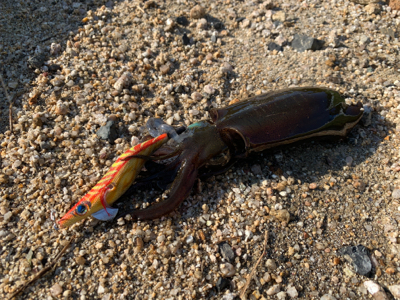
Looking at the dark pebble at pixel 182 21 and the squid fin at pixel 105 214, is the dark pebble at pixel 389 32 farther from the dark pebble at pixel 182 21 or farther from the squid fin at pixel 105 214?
the squid fin at pixel 105 214

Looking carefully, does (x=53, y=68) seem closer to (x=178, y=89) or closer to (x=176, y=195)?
(x=178, y=89)

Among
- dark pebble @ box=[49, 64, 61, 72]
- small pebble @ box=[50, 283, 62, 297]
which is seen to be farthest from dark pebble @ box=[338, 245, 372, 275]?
dark pebble @ box=[49, 64, 61, 72]

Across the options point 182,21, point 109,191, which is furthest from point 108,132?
point 182,21

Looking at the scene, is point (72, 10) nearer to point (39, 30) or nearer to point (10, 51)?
point (39, 30)

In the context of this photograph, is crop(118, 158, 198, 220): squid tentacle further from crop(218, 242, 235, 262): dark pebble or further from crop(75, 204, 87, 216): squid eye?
crop(218, 242, 235, 262): dark pebble

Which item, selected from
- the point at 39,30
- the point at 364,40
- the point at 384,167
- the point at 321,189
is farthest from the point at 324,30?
the point at 39,30

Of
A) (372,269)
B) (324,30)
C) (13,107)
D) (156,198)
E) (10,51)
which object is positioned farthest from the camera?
(324,30)

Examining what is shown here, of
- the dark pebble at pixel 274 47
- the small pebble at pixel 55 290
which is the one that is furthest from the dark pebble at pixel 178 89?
the small pebble at pixel 55 290
